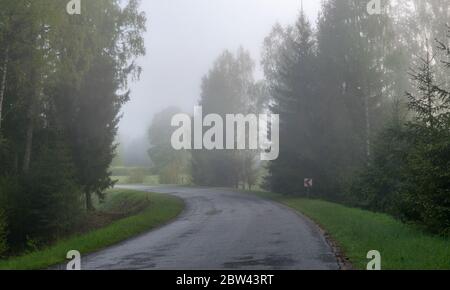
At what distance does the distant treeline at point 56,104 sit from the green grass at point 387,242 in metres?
11.2

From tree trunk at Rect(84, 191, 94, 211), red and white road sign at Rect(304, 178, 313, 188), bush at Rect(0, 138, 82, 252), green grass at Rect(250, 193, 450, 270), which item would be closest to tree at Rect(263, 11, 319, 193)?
red and white road sign at Rect(304, 178, 313, 188)

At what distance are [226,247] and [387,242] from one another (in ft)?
13.7

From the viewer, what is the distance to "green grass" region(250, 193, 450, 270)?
918cm


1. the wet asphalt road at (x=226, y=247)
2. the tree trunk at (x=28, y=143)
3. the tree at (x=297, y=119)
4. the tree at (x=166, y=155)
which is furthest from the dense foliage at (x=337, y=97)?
the tree at (x=166, y=155)

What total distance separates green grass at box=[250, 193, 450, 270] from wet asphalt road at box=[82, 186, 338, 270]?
2.12 ft

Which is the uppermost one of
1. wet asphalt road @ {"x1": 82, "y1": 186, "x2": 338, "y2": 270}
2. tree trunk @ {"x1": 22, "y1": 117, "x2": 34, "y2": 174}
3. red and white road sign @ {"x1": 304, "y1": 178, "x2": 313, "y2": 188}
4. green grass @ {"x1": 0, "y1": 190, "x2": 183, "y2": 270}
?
tree trunk @ {"x1": 22, "y1": 117, "x2": 34, "y2": 174}

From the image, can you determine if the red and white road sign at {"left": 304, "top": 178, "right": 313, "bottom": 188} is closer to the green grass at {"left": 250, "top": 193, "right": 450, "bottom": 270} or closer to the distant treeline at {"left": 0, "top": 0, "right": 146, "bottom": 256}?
the green grass at {"left": 250, "top": 193, "right": 450, "bottom": 270}

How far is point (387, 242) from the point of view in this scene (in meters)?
11.8

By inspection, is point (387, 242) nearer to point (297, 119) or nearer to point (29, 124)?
point (29, 124)

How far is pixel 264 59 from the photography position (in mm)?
46219

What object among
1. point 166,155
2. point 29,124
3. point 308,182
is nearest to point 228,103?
point 166,155

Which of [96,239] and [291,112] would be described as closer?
[96,239]

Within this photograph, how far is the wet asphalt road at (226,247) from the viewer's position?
396 inches
